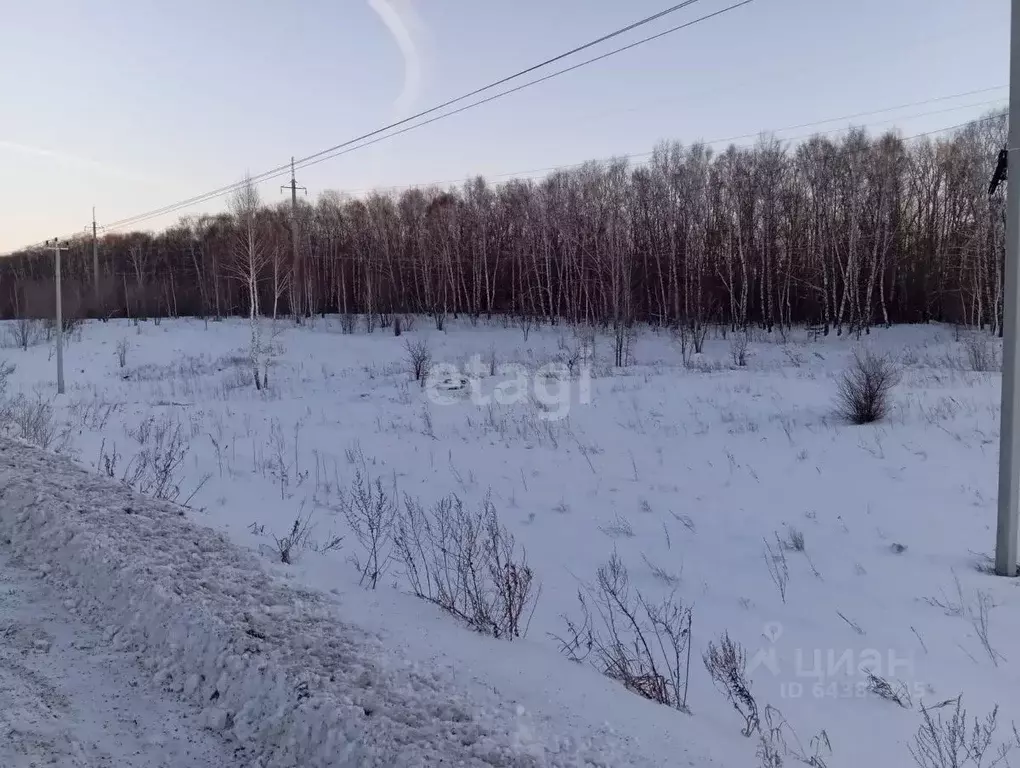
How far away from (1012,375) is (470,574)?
15.7ft

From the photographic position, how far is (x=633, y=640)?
461 centimetres

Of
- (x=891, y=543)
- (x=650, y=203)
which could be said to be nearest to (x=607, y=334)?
(x=650, y=203)

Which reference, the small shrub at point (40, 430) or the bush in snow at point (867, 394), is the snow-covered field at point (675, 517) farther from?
the bush in snow at point (867, 394)

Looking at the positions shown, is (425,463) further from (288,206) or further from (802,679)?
(288,206)

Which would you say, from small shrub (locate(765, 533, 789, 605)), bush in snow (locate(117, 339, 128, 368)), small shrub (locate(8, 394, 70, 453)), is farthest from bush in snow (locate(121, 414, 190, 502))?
bush in snow (locate(117, 339, 128, 368))

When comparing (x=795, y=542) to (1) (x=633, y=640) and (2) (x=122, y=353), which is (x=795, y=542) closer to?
(1) (x=633, y=640)

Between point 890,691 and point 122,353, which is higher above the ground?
point 122,353

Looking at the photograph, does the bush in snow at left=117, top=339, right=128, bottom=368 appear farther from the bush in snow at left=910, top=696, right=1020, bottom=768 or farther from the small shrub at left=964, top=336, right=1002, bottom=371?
the bush in snow at left=910, top=696, right=1020, bottom=768

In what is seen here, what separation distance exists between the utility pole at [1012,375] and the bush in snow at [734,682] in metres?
2.91

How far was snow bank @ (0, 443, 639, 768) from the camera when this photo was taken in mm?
2355

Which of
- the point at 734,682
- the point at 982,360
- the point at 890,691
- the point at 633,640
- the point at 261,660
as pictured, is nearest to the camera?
the point at 261,660

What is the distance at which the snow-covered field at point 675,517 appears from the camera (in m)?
3.36

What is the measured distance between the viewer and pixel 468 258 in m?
43.0

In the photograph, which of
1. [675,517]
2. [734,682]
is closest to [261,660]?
[734,682]
